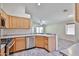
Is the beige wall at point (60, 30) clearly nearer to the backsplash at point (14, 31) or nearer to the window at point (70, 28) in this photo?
the window at point (70, 28)

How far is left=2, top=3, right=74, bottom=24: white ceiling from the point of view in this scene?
54.0 inches

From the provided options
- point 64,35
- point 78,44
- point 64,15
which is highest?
point 64,15

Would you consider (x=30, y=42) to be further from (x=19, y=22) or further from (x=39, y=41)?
(x=19, y=22)

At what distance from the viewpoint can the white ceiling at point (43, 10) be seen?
4.50 feet

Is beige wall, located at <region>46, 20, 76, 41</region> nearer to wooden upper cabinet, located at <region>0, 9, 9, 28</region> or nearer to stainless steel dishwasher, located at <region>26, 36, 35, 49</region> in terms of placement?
stainless steel dishwasher, located at <region>26, 36, 35, 49</region>

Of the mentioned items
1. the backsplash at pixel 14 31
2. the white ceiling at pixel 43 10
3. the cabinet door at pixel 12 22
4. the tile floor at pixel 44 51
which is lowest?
the tile floor at pixel 44 51

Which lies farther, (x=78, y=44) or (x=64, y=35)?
(x=64, y=35)

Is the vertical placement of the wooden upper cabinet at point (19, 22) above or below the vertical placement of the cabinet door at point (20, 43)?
above

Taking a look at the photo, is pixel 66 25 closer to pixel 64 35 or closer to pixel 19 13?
pixel 64 35

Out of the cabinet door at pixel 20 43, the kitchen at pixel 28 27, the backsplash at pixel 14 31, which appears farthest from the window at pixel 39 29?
the cabinet door at pixel 20 43

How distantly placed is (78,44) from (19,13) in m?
0.91

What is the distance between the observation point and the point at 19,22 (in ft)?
4.62

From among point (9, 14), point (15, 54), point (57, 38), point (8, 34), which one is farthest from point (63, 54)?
point (9, 14)

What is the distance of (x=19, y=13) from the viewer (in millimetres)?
1435
